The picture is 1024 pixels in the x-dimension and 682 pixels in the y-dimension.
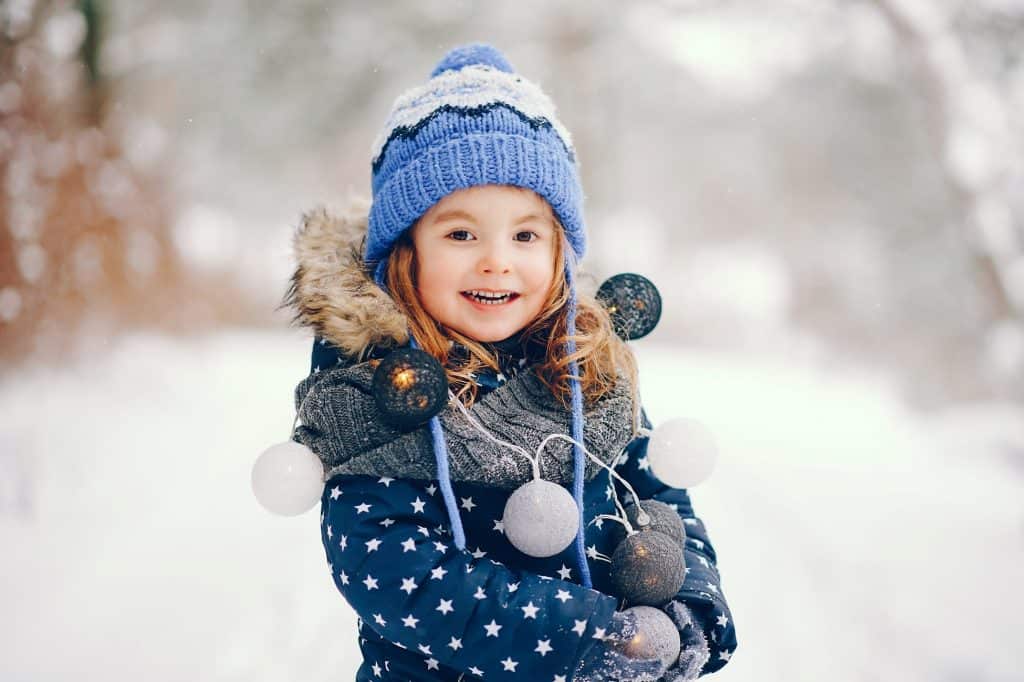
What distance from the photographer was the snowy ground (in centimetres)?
207

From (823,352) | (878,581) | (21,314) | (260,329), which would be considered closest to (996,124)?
(878,581)

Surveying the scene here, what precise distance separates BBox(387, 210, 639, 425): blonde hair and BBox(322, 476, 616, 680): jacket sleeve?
0.28m

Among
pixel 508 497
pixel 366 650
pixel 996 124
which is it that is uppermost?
pixel 996 124

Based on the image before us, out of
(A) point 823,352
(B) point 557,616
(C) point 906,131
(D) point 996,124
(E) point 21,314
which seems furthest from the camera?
(A) point 823,352

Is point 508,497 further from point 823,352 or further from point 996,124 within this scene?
point 823,352

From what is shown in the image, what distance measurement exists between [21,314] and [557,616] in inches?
125

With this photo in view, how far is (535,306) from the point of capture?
56.4 inches

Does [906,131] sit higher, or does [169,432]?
[906,131]

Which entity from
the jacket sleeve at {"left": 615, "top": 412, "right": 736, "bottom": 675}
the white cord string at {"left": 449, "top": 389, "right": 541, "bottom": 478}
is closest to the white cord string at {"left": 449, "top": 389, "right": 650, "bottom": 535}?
the white cord string at {"left": 449, "top": 389, "right": 541, "bottom": 478}

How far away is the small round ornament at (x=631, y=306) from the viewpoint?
1.52 meters

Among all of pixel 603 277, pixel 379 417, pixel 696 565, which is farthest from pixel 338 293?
pixel 603 277

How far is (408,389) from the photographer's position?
1.15 metres

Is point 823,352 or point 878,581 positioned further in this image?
point 823,352

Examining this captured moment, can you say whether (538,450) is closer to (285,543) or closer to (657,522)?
(657,522)
